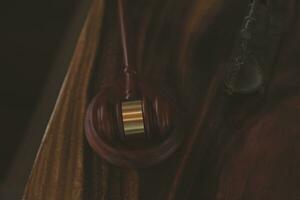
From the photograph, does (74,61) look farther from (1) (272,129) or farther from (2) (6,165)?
(2) (6,165)

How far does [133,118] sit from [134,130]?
0.06ft

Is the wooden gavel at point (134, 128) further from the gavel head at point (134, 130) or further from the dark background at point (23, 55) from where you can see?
the dark background at point (23, 55)

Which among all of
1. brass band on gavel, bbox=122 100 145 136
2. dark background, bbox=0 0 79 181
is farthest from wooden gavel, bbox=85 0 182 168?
dark background, bbox=0 0 79 181

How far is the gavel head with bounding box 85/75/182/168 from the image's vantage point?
67cm

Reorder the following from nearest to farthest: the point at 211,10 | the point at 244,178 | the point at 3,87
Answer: the point at 244,178 → the point at 211,10 → the point at 3,87

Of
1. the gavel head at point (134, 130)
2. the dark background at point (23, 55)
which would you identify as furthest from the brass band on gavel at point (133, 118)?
the dark background at point (23, 55)

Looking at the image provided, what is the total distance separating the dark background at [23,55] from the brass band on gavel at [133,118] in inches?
33.0

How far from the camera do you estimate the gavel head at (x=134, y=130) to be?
26.2 inches

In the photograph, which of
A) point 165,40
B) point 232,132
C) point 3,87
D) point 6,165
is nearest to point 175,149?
point 232,132

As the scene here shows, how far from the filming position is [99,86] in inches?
30.4

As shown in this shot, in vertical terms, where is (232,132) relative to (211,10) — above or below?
below

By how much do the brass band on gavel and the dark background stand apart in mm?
839

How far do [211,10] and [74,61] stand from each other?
28 centimetres

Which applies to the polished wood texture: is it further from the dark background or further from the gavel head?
the dark background
